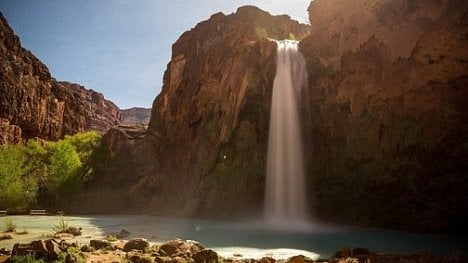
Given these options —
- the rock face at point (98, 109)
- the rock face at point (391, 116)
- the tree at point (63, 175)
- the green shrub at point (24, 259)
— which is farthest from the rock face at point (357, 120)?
the rock face at point (98, 109)

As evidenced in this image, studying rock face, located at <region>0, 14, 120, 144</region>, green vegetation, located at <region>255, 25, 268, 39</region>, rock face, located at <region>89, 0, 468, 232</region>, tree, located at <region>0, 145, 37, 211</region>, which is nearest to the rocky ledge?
rock face, located at <region>89, 0, 468, 232</region>

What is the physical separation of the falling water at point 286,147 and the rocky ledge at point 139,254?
19842 mm

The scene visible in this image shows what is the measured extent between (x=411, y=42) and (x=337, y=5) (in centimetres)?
960

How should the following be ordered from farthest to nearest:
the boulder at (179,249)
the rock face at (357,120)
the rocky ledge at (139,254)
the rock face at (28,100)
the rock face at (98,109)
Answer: the rock face at (98,109), the rock face at (28,100), the rock face at (357,120), the boulder at (179,249), the rocky ledge at (139,254)

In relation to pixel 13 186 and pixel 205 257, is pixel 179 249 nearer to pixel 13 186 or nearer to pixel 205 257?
pixel 205 257

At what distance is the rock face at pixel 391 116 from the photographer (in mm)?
26442

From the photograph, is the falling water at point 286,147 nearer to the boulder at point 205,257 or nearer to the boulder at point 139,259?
the boulder at point 205,257

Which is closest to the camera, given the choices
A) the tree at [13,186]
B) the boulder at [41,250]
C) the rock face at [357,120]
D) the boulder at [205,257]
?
the boulder at [41,250]

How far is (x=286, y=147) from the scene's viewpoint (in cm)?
3591

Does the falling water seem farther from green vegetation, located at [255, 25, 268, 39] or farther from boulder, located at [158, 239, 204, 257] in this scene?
boulder, located at [158, 239, 204, 257]

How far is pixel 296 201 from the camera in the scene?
33.9m

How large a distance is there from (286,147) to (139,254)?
989 inches

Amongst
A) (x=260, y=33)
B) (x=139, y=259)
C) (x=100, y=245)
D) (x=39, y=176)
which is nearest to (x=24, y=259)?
(x=139, y=259)

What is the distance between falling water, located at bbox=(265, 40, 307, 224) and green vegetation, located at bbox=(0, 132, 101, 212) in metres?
31.3
